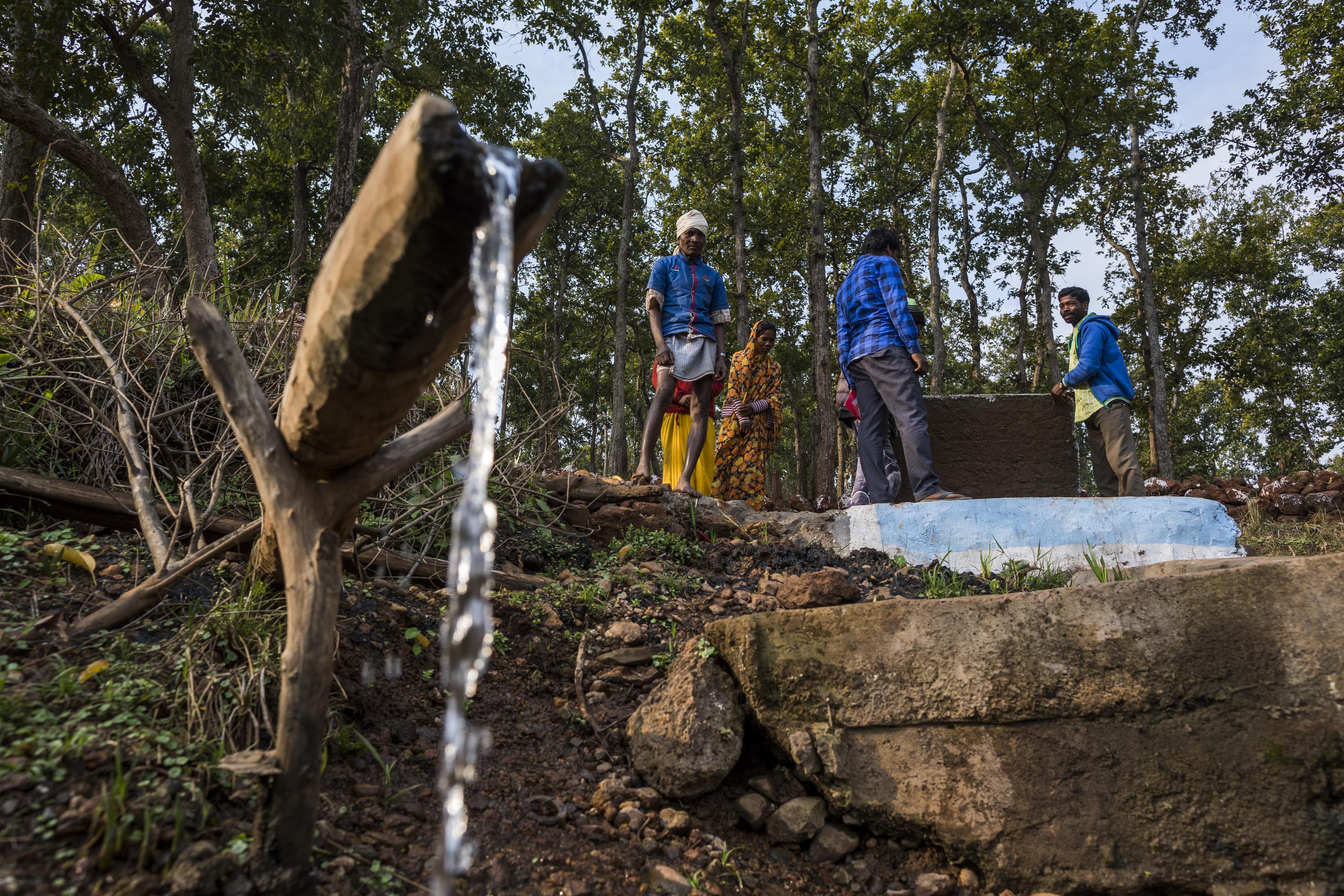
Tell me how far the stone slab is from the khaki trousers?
0.65 ft

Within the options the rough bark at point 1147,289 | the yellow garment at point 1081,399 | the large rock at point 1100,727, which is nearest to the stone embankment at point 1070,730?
the large rock at point 1100,727

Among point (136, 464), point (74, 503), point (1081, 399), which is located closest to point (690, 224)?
point (1081, 399)

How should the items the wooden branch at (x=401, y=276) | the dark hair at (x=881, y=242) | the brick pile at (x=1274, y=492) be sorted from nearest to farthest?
Answer: the wooden branch at (x=401, y=276), the dark hair at (x=881, y=242), the brick pile at (x=1274, y=492)

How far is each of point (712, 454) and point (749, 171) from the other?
14.8 metres

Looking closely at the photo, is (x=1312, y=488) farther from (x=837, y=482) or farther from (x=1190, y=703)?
(x=837, y=482)

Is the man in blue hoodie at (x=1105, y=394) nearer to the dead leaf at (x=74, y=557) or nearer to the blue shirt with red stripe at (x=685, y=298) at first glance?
the blue shirt with red stripe at (x=685, y=298)

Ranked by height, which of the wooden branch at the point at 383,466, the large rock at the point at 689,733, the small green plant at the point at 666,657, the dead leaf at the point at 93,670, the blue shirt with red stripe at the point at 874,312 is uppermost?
the blue shirt with red stripe at the point at 874,312

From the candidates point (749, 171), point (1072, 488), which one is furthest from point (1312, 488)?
point (749, 171)

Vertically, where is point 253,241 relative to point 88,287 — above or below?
above

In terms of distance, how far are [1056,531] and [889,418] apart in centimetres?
138

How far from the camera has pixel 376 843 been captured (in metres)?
1.94

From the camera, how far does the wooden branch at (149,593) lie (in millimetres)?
2191

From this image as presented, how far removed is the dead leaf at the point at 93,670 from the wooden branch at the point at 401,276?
40.7 inches

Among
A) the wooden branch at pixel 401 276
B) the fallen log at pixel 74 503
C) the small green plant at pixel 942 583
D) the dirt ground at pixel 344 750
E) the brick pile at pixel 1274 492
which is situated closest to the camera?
the wooden branch at pixel 401 276
